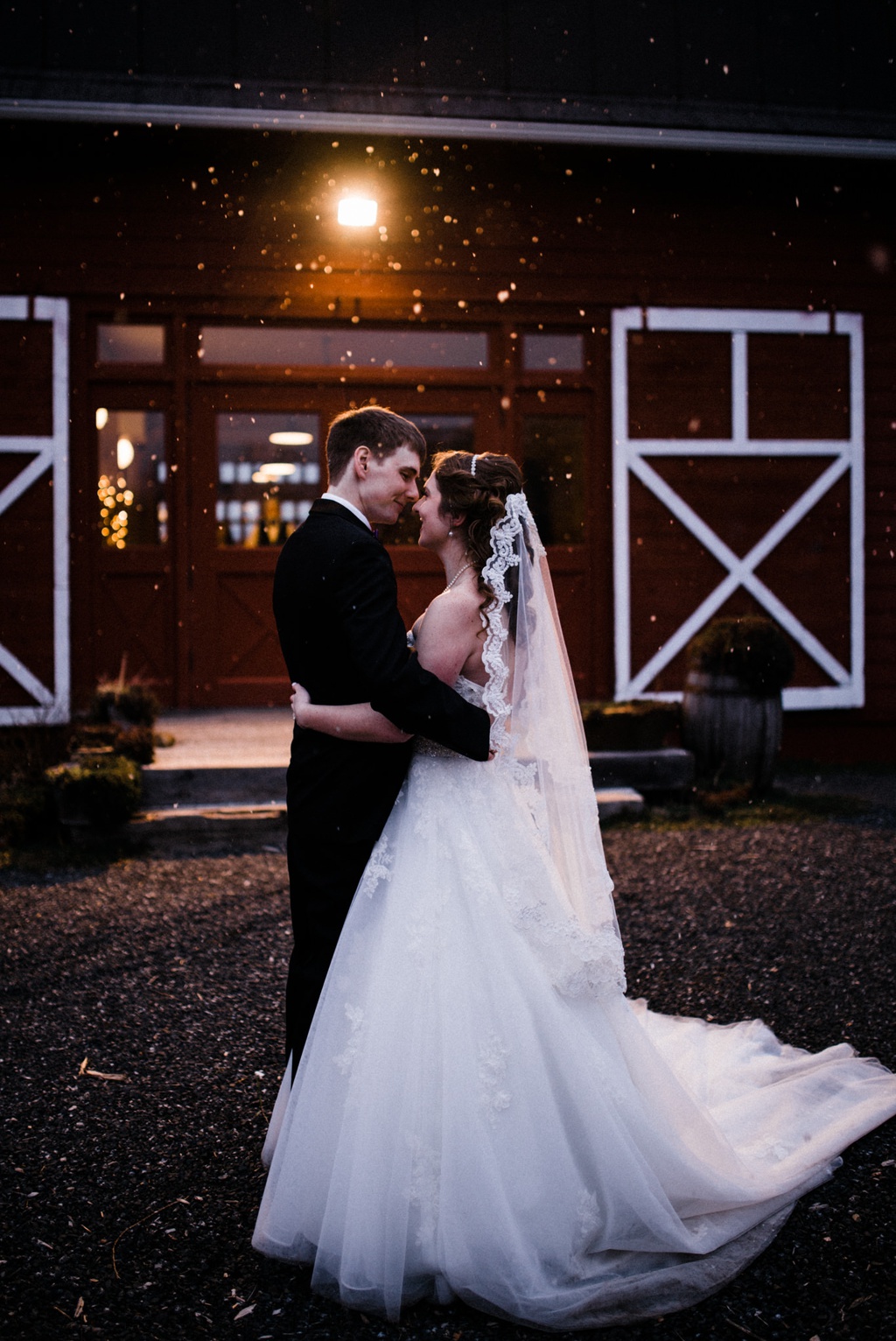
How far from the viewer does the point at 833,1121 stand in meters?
2.85

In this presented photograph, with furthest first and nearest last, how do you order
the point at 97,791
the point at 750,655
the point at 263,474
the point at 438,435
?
the point at 438,435 → the point at 263,474 → the point at 750,655 → the point at 97,791

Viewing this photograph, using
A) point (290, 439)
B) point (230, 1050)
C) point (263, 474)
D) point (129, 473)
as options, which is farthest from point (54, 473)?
point (230, 1050)

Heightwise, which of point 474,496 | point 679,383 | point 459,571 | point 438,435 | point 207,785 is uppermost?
point 679,383

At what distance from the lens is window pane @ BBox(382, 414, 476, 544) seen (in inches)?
324

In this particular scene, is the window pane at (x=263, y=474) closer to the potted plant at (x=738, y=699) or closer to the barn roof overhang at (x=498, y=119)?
the barn roof overhang at (x=498, y=119)

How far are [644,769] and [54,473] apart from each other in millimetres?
4547

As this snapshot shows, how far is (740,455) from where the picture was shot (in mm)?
8328

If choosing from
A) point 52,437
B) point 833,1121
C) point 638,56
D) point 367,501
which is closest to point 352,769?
point 367,501

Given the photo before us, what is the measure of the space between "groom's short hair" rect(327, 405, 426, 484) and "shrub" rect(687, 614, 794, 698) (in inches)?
190

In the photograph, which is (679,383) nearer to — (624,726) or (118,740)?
(624,726)

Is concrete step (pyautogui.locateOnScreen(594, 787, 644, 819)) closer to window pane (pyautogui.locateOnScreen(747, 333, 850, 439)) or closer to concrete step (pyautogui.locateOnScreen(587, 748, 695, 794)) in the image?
concrete step (pyautogui.locateOnScreen(587, 748, 695, 794))

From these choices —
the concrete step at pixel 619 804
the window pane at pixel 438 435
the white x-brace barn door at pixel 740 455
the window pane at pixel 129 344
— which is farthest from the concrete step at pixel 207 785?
the window pane at pixel 129 344

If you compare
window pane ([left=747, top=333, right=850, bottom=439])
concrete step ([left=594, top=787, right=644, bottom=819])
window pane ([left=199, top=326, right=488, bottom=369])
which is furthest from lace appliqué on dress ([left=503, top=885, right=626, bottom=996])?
window pane ([left=747, top=333, right=850, bottom=439])

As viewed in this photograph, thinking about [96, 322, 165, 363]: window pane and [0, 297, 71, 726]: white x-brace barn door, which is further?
[96, 322, 165, 363]: window pane
